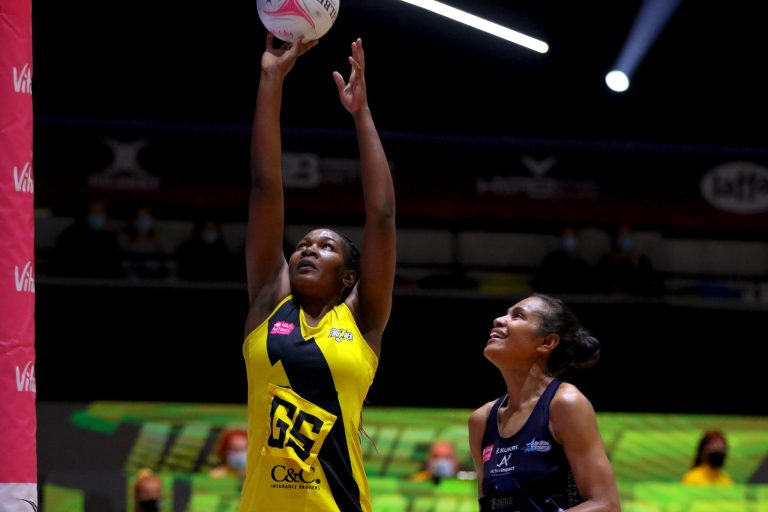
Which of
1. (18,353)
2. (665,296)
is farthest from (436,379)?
(18,353)

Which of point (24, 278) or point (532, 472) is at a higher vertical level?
point (24, 278)

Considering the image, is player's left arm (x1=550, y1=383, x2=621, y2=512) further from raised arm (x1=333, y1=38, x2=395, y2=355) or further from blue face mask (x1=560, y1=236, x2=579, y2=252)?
blue face mask (x1=560, y1=236, x2=579, y2=252)

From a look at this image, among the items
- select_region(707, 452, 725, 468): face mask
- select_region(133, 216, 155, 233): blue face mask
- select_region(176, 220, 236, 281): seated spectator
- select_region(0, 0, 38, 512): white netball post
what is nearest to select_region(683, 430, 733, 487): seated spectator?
select_region(707, 452, 725, 468): face mask

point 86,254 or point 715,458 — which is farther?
point 86,254

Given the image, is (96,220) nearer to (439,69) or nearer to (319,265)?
(439,69)

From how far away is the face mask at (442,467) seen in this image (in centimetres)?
1004

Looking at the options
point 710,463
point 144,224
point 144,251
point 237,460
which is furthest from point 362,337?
point 144,224

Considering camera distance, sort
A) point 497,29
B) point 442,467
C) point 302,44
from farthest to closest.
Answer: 1. point 442,467
2. point 497,29
3. point 302,44

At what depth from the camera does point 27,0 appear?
343cm

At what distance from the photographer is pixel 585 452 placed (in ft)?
12.2

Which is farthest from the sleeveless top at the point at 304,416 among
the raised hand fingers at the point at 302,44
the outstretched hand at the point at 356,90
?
the raised hand fingers at the point at 302,44

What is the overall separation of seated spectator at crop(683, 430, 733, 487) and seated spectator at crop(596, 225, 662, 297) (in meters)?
2.72

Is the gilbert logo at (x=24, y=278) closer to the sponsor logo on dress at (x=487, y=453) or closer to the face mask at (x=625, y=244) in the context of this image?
the sponsor logo on dress at (x=487, y=453)

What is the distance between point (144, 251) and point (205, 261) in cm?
81
